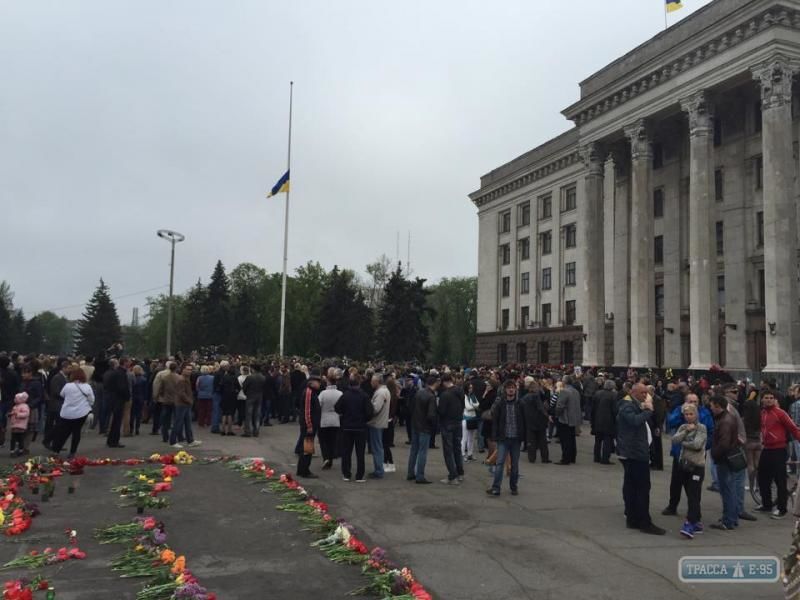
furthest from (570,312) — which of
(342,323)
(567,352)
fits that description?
(342,323)

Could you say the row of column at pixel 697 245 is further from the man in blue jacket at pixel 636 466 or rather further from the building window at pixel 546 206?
the man in blue jacket at pixel 636 466

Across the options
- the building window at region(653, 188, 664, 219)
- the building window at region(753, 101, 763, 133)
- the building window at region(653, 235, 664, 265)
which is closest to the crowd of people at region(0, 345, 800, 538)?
the building window at region(753, 101, 763, 133)

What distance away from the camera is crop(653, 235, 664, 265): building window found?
137ft

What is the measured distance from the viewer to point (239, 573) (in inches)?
261

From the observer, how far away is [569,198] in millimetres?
52781

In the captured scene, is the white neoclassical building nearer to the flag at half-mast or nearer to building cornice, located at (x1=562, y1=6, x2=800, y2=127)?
building cornice, located at (x1=562, y1=6, x2=800, y2=127)

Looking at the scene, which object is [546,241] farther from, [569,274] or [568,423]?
[568,423]

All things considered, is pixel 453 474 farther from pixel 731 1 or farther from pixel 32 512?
pixel 731 1

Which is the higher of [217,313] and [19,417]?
[217,313]

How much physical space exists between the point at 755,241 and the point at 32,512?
37.2m

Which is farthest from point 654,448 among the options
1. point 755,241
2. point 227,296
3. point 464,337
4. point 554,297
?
point 464,337

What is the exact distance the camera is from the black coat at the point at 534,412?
1415cm

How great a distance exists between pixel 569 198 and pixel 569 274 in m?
6.47

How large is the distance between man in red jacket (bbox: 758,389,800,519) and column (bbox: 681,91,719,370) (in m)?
25.7
